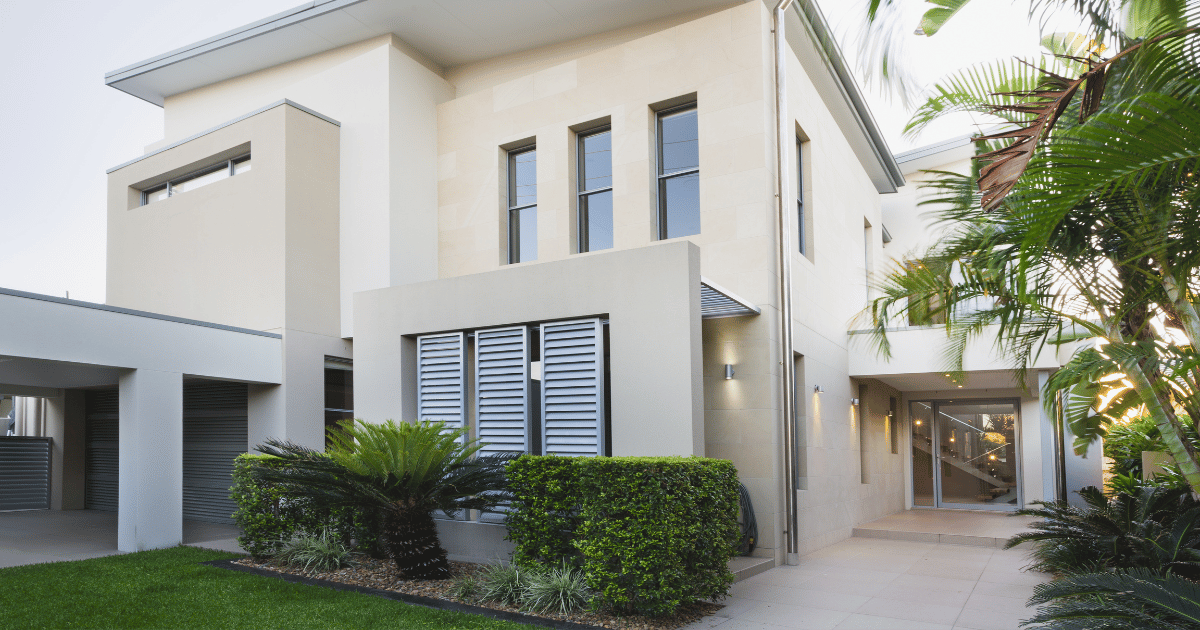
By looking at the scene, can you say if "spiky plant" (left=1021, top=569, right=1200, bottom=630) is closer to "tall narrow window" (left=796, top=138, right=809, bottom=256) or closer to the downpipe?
the downpipe

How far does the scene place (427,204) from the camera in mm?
12852

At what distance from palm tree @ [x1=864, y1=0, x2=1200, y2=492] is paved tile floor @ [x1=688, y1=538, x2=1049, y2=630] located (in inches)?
77.2

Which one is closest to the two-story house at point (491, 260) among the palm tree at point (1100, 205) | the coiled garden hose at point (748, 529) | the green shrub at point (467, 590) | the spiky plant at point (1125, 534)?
the coiled garden hose at point (748, 529)

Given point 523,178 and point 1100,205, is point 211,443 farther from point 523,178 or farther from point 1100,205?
point 1100,205

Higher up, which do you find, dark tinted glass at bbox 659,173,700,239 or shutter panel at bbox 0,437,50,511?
dark tinted glass at bbox 659,173,700,239

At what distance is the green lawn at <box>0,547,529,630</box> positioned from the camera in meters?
6.34

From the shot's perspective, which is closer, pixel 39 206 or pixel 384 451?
pixel 384 451

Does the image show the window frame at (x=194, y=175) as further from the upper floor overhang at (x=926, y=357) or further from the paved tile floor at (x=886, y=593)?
the upper floor overhang at (x=926, y=357)

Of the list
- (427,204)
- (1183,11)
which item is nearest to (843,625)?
(1183,11)

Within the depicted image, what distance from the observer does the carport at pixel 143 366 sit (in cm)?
931

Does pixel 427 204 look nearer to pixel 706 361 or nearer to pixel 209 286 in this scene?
pixel 209 286

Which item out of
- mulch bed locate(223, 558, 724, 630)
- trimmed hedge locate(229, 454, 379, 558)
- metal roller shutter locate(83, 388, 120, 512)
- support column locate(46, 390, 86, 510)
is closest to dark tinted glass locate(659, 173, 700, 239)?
mulch bed locate(223, 558, 724, 630)

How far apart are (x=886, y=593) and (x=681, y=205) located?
18.2 feet

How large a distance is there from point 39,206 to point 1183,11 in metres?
33.4
